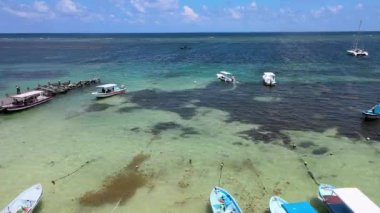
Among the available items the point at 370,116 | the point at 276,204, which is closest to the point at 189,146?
the point at 276,204

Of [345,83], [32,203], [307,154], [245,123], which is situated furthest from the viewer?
[345,83]

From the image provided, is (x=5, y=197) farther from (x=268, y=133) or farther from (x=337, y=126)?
(x=337, y=126)

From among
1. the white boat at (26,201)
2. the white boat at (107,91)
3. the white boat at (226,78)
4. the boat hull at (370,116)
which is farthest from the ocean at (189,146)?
the white boat at (226,78)

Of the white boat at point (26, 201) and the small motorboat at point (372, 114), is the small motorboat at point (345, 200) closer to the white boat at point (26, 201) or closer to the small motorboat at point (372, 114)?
the small motorboat at point (372, 114)

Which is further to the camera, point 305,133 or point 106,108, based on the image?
point 106,108

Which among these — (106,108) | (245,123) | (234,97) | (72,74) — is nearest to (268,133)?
(245,123)

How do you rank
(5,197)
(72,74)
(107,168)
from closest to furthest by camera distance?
(5,197) → (107,168) → (72,74)

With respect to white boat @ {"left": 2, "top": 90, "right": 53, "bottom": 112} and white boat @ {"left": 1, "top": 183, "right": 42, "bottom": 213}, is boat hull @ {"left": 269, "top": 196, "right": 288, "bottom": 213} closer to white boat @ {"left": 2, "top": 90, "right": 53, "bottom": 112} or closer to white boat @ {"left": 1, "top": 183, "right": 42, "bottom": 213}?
white boat @ {"left": 1, "top": 183, "right": 42, "bottom": 213}

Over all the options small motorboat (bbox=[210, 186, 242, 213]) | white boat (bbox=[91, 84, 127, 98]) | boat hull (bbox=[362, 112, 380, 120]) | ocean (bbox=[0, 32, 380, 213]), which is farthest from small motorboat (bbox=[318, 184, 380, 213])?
white boat (bbox=[91, 84, 127, 98])

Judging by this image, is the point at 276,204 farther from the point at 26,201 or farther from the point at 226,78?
the point at 226,78
